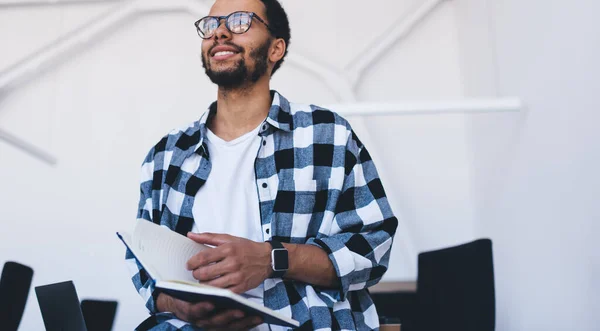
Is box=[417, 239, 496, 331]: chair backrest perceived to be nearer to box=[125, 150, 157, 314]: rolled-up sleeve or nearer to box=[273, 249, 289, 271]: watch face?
box=[273, 249, 289, 271]: watch face

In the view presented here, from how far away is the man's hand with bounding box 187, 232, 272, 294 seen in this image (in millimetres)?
1235

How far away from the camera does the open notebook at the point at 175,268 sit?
1.07 metres

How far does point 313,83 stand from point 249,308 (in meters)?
2.50

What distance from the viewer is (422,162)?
3.33 meters

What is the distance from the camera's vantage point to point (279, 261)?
4.23 ft

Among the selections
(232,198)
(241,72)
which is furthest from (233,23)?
(232,198)

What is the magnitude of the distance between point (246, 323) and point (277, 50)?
851 mm

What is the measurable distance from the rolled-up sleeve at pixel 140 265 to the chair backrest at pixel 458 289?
90 cm

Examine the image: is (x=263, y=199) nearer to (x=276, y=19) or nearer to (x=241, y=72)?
(x=241, y=72)

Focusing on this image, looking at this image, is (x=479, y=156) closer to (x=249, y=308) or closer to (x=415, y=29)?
(x=415, y=29)

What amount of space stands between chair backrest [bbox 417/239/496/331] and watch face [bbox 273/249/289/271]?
711 millimetres

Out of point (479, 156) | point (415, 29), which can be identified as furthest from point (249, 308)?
point (415, 29)

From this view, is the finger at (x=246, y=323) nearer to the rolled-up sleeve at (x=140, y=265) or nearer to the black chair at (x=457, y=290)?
the rolled-up sleeve at (x=140, y=265)

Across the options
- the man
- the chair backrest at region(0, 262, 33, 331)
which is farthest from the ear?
the chair backrest at region(0, 262, 33, 331)
